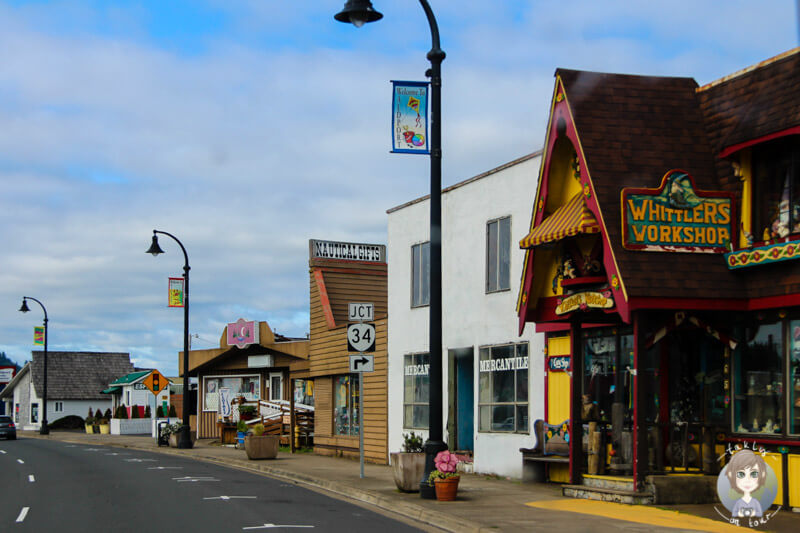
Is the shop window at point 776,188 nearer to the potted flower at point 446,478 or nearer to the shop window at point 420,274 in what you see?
the potted flower at point 446,478

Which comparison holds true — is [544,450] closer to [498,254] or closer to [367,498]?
[367,498]

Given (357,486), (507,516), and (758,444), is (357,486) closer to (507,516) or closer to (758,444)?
(507,516)

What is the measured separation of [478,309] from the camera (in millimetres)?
22641

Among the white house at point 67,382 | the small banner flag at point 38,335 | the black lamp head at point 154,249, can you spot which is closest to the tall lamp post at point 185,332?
the black lamp head at point 154,249

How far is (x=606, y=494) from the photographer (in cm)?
1611

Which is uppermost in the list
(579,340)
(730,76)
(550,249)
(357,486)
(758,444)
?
(730,76)

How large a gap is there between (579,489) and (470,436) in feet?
23.9

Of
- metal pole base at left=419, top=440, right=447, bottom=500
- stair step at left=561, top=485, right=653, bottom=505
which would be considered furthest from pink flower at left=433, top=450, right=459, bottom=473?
stair step at left=561, top=485, right=653, bottom=505

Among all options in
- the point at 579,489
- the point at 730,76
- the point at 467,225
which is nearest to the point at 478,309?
the point at 467,225

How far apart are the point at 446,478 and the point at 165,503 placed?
4.93 m

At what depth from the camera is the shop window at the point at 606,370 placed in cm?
1770

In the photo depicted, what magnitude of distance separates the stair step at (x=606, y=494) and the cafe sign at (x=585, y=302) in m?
2.98

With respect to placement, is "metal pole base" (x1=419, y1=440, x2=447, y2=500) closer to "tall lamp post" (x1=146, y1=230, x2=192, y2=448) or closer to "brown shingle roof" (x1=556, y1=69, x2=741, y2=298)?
"brown shingle roof" (x1=556, y1=69, x2=741, y2=298)

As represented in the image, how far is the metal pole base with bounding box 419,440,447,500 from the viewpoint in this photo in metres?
16.3
